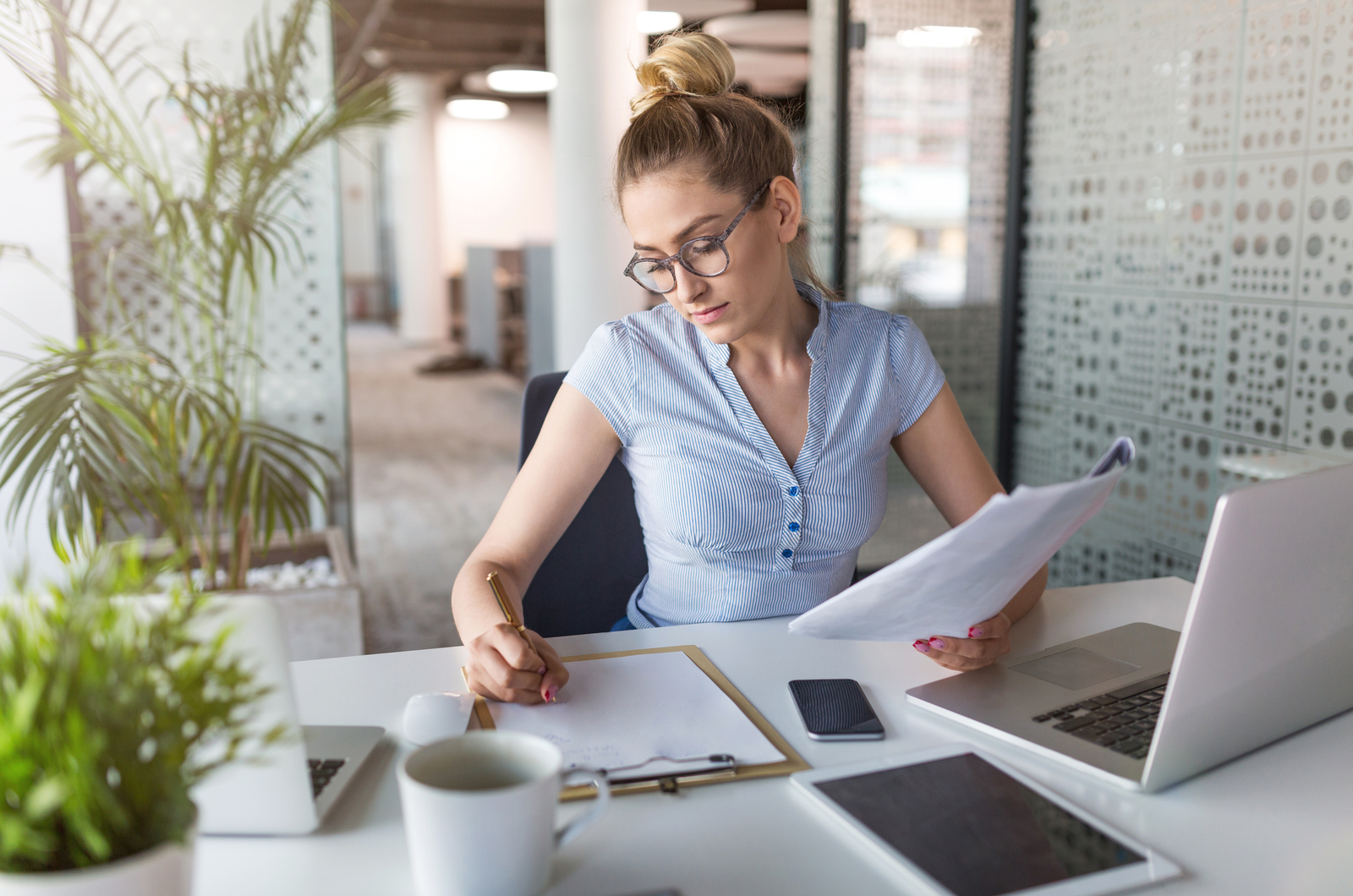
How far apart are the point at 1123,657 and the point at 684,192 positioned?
77 centimetres

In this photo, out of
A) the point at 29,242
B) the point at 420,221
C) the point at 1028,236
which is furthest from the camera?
the point at 420,221

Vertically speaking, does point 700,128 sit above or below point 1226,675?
above

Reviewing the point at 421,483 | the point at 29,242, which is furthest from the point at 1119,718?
the point at 421,483

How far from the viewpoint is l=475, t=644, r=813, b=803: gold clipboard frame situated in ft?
2.68

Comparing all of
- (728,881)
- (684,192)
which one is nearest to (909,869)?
(728,881)

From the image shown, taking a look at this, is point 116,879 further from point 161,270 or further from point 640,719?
point 161,270

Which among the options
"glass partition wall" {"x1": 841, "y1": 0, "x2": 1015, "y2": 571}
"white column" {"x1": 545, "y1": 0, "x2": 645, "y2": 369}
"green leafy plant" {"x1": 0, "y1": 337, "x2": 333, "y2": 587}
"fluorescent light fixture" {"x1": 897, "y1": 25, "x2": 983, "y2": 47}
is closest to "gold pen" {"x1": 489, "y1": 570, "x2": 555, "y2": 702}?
"green leafy plant" {"x1": 0, "y1": 337, "x2": 333, "y2": 587}

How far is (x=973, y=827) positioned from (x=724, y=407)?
29.0 inches

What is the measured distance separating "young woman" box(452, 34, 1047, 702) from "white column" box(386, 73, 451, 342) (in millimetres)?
11891

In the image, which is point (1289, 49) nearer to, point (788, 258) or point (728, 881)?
point (788, 258)

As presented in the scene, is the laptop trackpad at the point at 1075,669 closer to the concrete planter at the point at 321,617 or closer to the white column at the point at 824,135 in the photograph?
the concrete planter at the point at 321,617

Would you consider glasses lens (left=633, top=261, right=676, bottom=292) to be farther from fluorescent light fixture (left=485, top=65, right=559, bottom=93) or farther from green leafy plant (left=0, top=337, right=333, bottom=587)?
fluorescent light fixture (left=485, top=65, right=559, bottom=93)

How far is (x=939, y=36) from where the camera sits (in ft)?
10.9

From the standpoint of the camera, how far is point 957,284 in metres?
3.45
